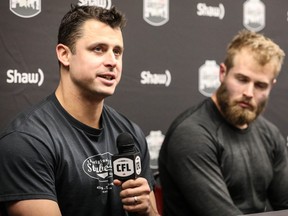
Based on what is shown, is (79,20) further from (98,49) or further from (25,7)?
(25,7)

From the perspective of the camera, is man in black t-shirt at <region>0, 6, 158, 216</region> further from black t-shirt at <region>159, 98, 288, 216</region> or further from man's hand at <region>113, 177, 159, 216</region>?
black t-shirt at <region>159, 98, 288, 216</region>

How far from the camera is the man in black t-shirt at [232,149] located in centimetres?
191

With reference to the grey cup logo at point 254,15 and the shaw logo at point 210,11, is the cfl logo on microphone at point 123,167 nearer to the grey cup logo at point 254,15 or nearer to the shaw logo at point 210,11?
the shaw logo at point 210,11

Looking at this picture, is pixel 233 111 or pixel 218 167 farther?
pixel 233 111

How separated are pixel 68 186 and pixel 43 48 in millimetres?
814

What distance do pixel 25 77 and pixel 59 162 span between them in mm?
689

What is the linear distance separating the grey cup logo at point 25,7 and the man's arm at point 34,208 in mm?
938

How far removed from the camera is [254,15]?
277cm

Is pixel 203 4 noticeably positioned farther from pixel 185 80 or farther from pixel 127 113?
pixel 127 113

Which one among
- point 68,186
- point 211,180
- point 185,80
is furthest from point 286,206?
point 68,186

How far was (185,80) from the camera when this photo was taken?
8.34 ft

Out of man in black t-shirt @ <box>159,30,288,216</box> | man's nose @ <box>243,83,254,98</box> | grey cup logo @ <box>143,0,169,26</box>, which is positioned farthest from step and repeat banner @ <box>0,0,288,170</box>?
man's nose @ <box>243,83,254,98</box>

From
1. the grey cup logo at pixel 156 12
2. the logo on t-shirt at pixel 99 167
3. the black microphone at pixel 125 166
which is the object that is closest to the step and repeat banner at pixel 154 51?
the grey cup logo at pixel 156 12

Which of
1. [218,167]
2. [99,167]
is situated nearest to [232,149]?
[218,167]
